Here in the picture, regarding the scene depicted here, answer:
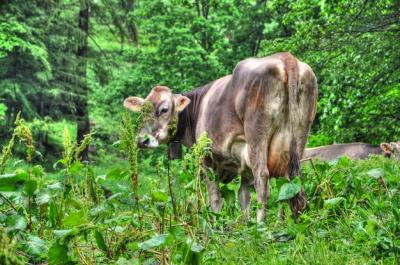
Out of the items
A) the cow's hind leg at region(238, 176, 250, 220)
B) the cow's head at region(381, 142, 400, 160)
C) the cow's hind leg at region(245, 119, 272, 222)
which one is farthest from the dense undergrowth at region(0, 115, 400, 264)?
the cow's head at region(381, 142, 400, 160)

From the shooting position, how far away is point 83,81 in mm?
22688

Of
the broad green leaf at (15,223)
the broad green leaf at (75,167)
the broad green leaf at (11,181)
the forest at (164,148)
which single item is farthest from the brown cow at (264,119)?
the broad green leaf at (15,223)

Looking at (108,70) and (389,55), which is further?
(108,70)

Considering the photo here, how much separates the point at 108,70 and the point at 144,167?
4.35 meters

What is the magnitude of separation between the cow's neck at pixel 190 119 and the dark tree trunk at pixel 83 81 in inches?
550

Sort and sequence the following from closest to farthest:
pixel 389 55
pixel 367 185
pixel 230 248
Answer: pixel 230 248, pixel 367 185, pixel 389 55

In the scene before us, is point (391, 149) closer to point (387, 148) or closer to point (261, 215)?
point (387, 148)

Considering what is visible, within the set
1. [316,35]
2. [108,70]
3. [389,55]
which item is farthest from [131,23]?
[389,55]

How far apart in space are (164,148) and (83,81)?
3.93 m

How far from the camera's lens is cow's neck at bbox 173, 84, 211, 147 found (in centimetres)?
816

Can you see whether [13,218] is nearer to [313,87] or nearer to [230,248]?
[230,248]

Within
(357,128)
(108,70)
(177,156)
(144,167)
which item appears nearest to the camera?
(177,156)

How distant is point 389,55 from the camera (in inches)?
504

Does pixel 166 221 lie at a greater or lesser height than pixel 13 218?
lesser
